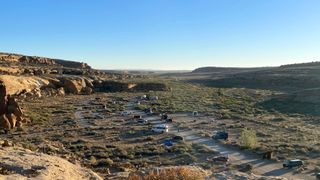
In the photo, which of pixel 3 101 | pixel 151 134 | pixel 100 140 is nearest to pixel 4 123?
pixel 3 101

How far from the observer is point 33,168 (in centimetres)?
1477

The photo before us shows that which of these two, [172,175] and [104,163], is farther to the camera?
[104,163]

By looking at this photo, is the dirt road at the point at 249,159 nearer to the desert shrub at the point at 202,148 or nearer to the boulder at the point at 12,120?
the desert shrub at the point at 202,148

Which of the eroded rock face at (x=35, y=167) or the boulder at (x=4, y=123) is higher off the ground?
the eroded rock face at (x=35, y=167)

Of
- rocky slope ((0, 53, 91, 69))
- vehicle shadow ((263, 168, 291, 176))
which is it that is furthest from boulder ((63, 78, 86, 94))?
vehicle shadow ((263, 168, 291, 176))

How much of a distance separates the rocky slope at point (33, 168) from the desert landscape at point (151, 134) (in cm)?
4

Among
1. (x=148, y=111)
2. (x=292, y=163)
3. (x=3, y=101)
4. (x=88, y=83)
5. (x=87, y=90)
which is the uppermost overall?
(x=3, y=101)

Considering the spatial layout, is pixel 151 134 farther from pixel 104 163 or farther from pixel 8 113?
pixel 8 113

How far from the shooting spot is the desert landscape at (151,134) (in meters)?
18.4

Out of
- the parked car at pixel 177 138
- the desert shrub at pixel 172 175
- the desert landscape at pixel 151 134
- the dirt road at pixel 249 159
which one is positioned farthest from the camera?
the parked car at pixel 177 138

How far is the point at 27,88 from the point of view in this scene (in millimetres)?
74500

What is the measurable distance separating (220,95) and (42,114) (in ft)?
151

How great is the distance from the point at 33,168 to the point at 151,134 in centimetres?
2814

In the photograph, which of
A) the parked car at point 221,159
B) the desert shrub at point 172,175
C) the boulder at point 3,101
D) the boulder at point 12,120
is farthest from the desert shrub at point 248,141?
the boulder at point 3,101
